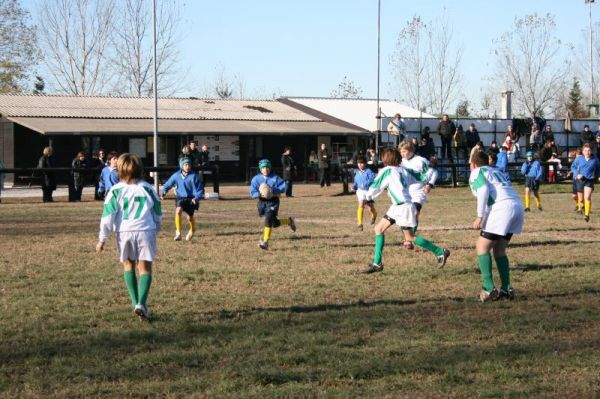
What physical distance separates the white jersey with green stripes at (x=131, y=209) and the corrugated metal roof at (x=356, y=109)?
146 ft

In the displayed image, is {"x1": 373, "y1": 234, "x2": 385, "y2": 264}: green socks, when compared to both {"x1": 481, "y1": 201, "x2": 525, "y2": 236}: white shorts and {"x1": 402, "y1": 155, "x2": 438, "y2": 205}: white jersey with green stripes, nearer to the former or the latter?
{"x1": 402, "y1": 155, "x2": 438, "y2": 205}: white jersey with green stripes

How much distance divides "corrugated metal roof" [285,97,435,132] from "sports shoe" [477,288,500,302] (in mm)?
43242

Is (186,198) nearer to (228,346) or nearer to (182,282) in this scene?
(182,282)

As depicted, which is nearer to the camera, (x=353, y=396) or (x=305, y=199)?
(x=353, y=396)

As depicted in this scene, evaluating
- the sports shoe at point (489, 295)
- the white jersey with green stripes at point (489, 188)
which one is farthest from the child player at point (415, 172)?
the sports shoe at point (489, 295)

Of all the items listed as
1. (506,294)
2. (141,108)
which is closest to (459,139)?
(141,108)

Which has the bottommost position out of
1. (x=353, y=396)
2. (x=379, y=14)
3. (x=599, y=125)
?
(x=353, y=396)

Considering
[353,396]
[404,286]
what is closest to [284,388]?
[353,396]

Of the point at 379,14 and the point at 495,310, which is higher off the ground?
the point at 379,14

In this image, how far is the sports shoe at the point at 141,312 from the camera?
9875mm

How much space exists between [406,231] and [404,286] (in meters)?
1.96

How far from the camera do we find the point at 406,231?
1428 cm

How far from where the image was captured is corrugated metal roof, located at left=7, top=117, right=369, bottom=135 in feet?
142

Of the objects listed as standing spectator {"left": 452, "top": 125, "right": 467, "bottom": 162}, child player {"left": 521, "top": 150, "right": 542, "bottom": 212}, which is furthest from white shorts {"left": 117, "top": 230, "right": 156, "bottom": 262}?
standing spectator {"left": 452, "top": 125, "right": 467, "bottom": 162}
